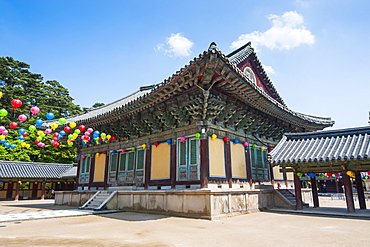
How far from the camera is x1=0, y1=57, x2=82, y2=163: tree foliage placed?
111ft

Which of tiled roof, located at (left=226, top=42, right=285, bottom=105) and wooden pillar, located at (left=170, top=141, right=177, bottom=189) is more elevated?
tiled roof, located at (left=226, top=42, right=285, bottom=105)

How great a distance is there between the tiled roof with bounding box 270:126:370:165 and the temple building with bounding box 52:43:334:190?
1.91 metres

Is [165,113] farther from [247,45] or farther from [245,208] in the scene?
[247,45]

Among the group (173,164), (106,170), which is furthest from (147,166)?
(106,170)

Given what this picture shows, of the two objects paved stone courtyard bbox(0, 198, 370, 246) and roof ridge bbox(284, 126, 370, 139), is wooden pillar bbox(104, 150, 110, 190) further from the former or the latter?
roof ridge bbox(284, 126, 370, 139)

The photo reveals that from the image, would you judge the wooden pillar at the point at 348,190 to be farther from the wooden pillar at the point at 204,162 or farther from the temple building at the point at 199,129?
the wooden pillar at the point at 204,162

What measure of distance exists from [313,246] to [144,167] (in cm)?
963

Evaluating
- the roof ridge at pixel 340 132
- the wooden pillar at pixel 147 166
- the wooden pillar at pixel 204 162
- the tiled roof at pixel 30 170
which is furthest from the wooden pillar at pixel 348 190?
the tiled roof at pixel 30 170

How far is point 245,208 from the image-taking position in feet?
35.7

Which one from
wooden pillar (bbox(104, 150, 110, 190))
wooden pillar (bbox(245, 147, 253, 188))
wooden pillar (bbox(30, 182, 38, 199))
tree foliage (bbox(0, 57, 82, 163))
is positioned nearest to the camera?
wooden pillar (bbox(245, 147, 253, 188))

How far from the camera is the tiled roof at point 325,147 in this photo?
959 centimetres

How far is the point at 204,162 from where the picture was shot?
10.6m

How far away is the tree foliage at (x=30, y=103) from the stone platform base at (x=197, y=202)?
86.0 feet

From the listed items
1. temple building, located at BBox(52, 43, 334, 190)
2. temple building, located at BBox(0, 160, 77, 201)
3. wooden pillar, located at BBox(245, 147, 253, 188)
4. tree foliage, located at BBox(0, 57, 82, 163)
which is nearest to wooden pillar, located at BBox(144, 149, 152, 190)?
temple building, located at BBox(52, 43, 334, 190)
